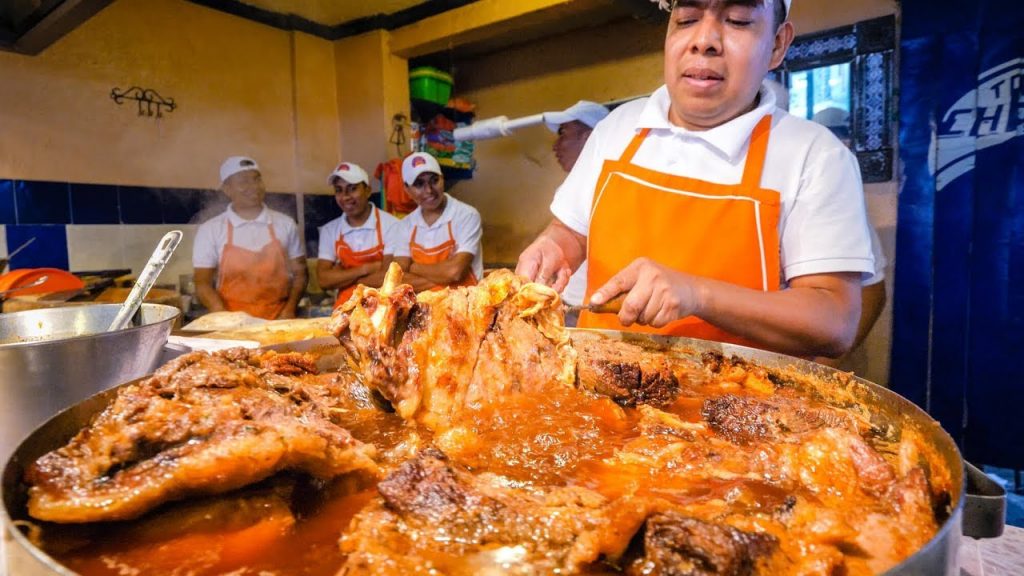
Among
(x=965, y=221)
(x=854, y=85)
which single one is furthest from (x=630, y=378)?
(x=854, y=85)

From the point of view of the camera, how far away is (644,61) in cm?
654

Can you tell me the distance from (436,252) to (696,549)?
6039 mm

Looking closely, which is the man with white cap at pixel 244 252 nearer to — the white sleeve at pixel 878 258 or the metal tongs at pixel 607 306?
the metal tongs at pixel 607 306

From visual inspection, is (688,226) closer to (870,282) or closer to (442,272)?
(870,282)

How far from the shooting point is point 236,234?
5922mm

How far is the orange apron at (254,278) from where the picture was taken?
19.3 ft

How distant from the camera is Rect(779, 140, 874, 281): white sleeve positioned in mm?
2070

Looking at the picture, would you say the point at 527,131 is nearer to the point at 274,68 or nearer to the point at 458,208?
the point at 458,208

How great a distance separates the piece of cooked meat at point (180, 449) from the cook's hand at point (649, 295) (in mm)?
888

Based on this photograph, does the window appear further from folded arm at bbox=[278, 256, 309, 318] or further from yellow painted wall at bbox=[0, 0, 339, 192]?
yellow painted wall at bbox=[0, 0, 339, 192]

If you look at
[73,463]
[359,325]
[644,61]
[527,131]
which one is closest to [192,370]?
[73,463]

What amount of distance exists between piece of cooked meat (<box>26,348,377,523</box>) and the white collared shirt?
209 inches

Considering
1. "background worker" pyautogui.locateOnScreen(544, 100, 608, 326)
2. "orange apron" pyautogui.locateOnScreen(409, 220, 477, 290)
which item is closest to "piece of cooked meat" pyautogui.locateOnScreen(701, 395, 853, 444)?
"background worker" pyautogui.locateOnScreen(544, 100, 608, 326)

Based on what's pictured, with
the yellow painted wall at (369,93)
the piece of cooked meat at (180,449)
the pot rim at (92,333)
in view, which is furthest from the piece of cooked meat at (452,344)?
the yellow painted wall at (369,93)
